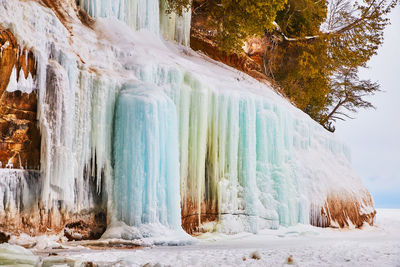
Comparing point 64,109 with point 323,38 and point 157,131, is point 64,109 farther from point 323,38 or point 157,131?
point 323,38

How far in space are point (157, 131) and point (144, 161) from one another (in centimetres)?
58

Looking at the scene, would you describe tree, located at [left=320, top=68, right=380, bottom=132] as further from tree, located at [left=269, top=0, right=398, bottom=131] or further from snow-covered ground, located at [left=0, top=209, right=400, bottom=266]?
snow-covered ground, located at [left=0, top=209, right=400, bottom=266]

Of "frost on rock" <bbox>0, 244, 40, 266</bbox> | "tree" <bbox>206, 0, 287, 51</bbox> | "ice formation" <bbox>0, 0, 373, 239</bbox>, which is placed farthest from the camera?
"tree" <bbox>206, 0, 287, 51</bbox>

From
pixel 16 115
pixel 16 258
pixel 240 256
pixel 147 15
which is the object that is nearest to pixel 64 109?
pixel 16 115

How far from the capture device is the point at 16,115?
27.2 feet

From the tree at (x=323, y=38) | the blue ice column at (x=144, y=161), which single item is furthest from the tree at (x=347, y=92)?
the blue ice column at (x=144, y=161)

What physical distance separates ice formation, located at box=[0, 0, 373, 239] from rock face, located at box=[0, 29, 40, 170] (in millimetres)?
160

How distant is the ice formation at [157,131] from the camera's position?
8.59 m

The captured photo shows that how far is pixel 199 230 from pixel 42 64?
4894 mm

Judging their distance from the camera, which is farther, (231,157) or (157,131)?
(231,157)

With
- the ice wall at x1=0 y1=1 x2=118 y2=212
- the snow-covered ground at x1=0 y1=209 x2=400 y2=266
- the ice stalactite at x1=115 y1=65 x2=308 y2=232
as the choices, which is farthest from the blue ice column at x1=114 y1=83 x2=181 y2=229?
the snow-covered ground at x1=0 y1=209 x2=400 y2=266

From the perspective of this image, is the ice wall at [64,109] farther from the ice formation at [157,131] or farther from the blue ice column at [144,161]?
the blue ice column at [144,161]

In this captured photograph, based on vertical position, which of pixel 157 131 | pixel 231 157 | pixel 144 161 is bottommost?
pixel 144 161

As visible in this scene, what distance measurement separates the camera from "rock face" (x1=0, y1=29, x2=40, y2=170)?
816 centimetres
